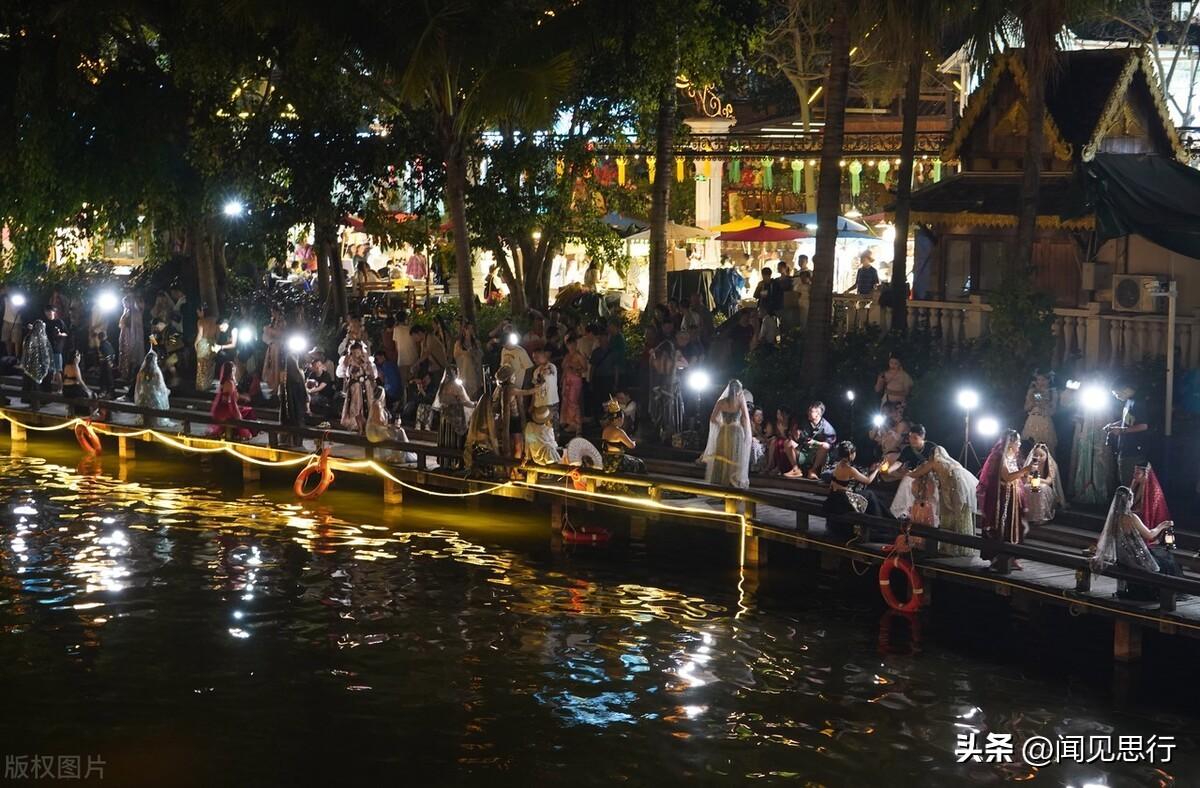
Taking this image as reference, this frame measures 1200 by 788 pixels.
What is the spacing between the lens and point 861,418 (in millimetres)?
24047

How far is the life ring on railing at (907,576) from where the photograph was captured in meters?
18.9

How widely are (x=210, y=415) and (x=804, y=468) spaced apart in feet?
36.3

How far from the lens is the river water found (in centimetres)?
1490

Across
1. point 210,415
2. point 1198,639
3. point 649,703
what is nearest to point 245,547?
point 210,415

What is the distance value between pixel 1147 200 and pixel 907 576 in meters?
6.99

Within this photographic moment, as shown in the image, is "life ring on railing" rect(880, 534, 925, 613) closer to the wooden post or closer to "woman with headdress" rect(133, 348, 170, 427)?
the wooden post

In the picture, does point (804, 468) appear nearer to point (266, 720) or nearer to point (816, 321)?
point (816, 321)

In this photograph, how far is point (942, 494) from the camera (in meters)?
18.9

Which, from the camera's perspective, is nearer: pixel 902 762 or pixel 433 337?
pixel 902 762

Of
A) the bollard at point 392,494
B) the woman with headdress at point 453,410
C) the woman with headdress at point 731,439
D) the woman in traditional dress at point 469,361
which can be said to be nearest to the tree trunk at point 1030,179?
the woman with headdress at point 731,439

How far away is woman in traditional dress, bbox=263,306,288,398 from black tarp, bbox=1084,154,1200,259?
13.1 metres

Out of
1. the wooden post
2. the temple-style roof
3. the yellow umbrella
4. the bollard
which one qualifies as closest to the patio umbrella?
the yellow umbrella

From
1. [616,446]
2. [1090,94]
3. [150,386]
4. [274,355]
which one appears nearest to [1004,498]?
[616,446]

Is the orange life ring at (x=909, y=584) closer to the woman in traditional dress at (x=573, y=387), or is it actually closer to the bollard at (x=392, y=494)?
the woman in traditional dress at (x=573, y=387)
